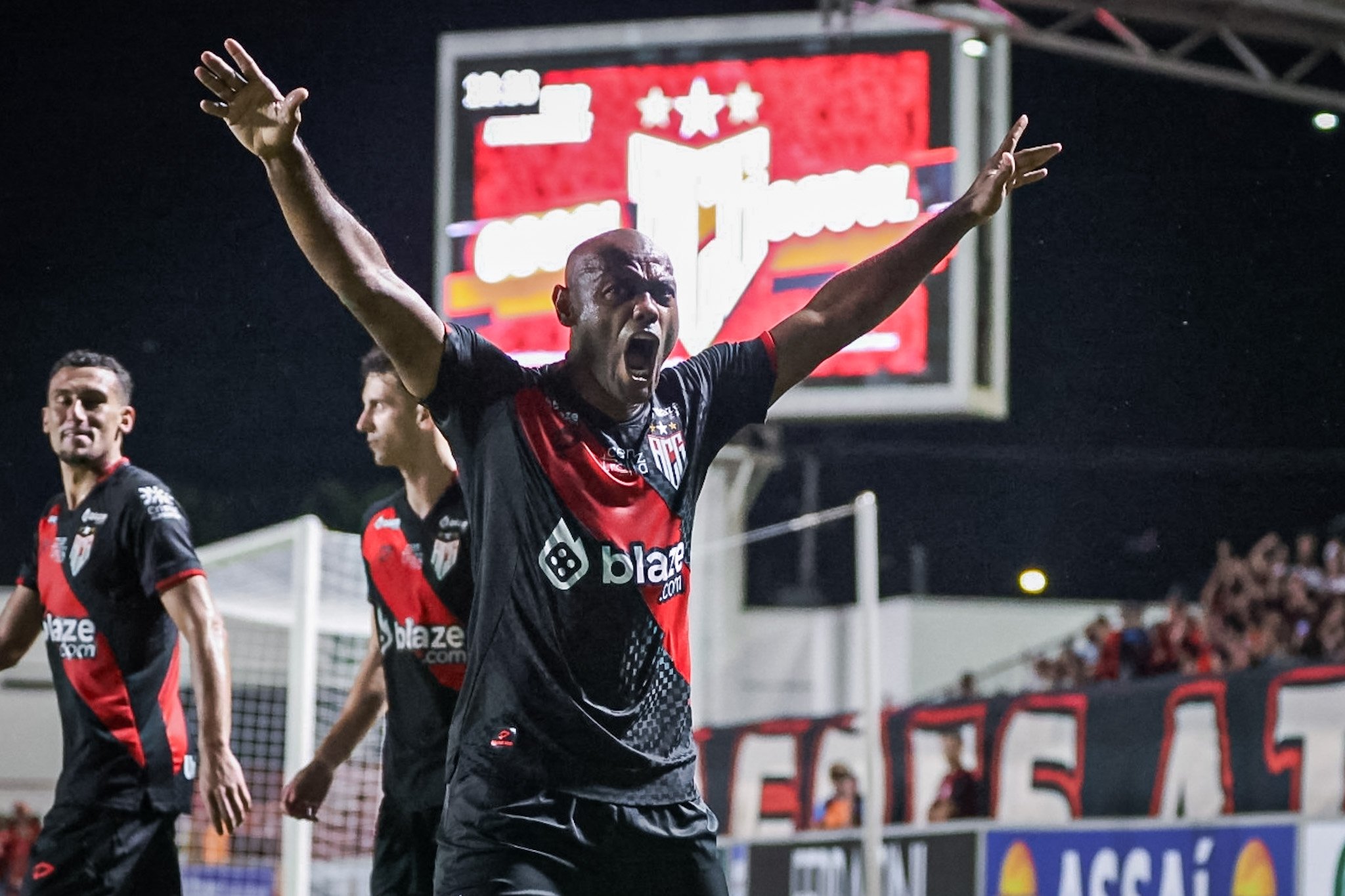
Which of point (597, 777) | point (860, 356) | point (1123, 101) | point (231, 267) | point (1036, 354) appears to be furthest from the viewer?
point (231, 267)

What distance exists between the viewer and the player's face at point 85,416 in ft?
15.3

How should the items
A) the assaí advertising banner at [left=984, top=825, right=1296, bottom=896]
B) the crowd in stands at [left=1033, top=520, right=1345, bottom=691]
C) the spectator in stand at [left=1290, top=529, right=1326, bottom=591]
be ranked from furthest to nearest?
the spectator in stand at [left=1290, top=529, right=1326, bottom=591]
the crowd in stands at [left=1033, top=520, right=1345, bottom=691]
the assaí advertising banner at [left=984, top=825, right=1296, bottom=896]

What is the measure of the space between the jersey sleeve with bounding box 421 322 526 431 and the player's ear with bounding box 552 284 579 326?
5.7 inches

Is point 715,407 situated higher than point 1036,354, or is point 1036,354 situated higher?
point 1036,354

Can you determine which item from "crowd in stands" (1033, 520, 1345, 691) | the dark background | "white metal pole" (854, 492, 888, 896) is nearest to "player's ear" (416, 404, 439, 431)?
"white metal pole" (854, 492, 888, 896)

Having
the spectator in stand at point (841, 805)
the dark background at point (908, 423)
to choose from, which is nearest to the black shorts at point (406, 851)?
the spectator in stand at point (841, 805)

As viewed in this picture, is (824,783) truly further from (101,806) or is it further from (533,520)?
(533,520)

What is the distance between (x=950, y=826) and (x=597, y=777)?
678 cm

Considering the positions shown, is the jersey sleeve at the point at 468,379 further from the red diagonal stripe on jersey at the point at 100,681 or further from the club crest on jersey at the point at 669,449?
the red diagonal stripe on jersey at the point at 100,681

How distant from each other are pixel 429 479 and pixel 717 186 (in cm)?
981

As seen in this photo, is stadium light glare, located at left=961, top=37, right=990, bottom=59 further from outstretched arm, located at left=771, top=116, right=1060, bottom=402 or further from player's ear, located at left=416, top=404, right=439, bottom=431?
outstretched arm, located at left=771, top=116, right=1060, bottom=402

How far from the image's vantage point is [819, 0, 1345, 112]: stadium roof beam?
10844 millimetres

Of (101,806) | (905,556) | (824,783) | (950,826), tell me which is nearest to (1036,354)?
(905,556)

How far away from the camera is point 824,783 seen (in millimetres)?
11516
